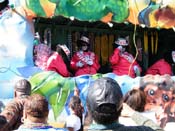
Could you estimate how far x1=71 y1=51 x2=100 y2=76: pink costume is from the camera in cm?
814

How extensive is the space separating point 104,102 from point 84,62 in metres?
5.44

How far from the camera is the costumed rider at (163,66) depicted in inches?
345

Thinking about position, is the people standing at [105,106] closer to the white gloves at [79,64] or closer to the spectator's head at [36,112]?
the spectator's head at [36,112]

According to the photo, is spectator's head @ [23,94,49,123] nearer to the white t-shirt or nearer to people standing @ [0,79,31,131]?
people standing @ [0,79,31,131]

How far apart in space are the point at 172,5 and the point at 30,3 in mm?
2284

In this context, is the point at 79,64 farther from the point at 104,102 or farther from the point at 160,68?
the point at 104,102

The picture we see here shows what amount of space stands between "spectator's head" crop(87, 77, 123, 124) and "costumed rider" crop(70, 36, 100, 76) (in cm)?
521

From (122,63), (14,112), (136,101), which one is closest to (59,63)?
(122,63)

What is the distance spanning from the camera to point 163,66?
8836mm

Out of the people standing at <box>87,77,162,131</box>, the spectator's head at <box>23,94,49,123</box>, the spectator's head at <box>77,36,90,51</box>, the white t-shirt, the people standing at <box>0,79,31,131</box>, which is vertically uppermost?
the spectator's head at <box>77,36,90,51</box>

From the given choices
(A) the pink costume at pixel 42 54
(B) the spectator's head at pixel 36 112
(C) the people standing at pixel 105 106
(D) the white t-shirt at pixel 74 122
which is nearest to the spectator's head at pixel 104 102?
(C) the people standing at pixel 105 106

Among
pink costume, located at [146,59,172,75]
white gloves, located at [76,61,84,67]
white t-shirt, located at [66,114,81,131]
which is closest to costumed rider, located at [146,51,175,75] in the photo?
pink costume, located at [146,59,172,75]

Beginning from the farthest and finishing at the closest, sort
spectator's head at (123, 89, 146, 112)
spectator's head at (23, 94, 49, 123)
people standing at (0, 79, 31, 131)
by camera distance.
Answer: people standing at (0, 79, 31, 131), spectator's head at (123, 89, 146, 112), spectator's head at (23, 94, 49, 123)

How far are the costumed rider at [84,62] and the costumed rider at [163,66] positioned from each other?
1.02 meters
